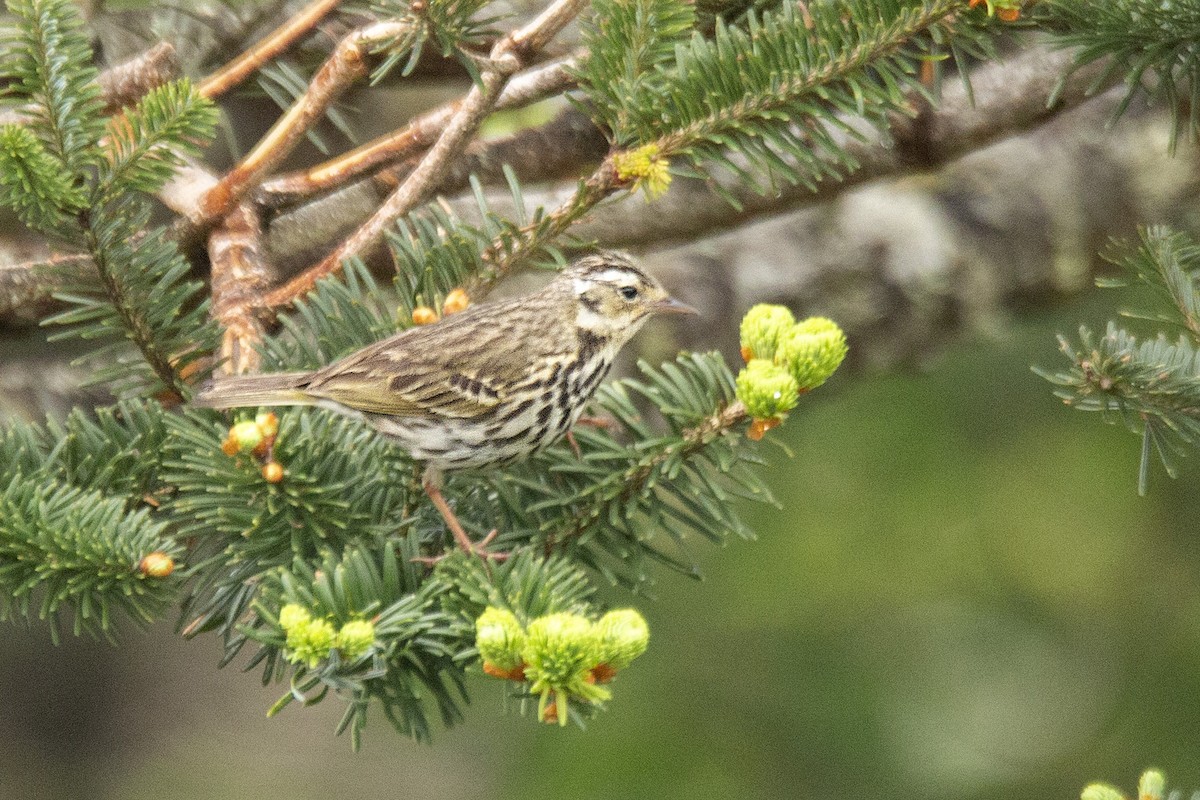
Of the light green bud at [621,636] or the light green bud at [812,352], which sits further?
the light green bud at [812,352]

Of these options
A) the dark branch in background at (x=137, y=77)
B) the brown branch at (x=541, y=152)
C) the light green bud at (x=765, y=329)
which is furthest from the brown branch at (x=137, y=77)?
the light green bud at (x=765, y=329)

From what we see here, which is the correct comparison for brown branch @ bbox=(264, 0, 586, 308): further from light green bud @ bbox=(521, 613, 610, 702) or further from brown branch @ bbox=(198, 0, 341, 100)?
light green bud @ bbox=(521, 613, 610, 702)

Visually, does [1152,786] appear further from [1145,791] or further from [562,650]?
[562,650]

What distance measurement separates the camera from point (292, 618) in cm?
180

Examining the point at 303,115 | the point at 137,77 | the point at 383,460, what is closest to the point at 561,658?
the point at 383,460

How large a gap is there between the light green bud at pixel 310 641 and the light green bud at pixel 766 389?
0.71 meters

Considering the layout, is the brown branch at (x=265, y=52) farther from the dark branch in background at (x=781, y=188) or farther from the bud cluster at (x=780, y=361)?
the bud cluster at (x=780, y=361)

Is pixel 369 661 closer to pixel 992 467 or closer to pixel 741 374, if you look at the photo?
pixel 741 374

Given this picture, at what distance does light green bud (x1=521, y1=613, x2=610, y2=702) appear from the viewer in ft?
5.65

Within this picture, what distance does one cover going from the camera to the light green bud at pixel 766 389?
6.65 ft

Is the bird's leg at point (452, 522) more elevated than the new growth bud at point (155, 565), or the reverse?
the new growth bud at point (155, 565)

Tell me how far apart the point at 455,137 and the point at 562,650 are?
1183 mm

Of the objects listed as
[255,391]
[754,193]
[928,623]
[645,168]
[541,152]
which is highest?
[645,168]

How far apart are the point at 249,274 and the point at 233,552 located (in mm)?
833
